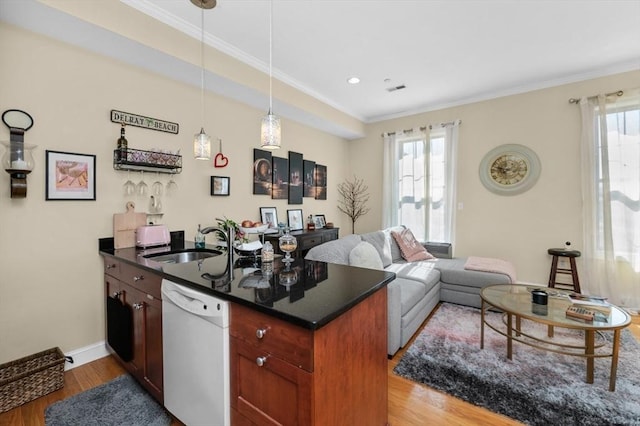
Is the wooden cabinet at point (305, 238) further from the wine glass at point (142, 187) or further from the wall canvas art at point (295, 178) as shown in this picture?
the wine glass at point (142, 187)

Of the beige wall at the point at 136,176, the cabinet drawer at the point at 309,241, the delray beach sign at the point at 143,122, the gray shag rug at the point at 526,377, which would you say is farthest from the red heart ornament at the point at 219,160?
the gray shag rug at the point at 526,377

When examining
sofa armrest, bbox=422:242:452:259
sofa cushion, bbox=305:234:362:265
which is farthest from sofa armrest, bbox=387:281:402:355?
sofa armrest, bbox=422:242:452:259

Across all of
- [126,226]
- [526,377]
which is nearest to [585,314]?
[526,377]

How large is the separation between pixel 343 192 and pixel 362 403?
445 centimetres

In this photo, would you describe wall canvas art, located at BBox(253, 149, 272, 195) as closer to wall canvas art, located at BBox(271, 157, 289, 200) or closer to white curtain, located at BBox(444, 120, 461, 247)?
wall canvas art, located at BBox(271, 157, 289, 200)

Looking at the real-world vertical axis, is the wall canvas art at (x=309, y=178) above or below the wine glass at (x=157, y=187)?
above

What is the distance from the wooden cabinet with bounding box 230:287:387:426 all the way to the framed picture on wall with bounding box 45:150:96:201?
6.35 feet

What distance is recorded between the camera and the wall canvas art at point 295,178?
4.26 metres

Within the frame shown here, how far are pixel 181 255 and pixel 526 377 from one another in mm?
2914

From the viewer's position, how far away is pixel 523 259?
394 centimetres

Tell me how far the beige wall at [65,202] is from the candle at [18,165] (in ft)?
0.55

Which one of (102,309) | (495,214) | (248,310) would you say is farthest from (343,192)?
(248,310)

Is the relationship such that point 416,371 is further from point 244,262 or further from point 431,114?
point 431,114

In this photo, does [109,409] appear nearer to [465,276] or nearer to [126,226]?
[126,226]
